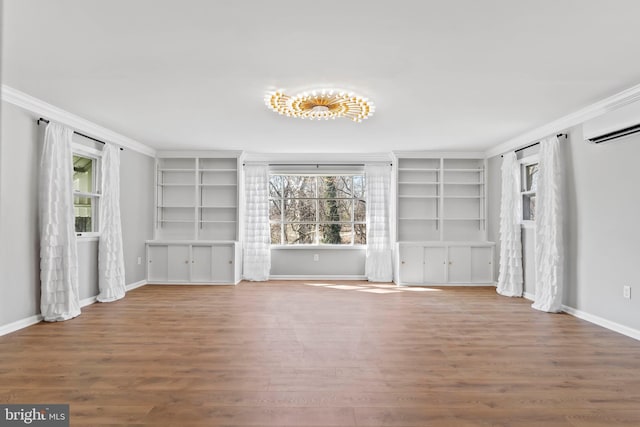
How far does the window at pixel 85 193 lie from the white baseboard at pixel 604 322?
6357 millimetres

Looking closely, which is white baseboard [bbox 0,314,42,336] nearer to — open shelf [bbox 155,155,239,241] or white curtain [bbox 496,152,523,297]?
open shelf [bbox 155,155,239,241]

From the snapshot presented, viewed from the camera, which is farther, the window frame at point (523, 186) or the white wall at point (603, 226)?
the window frame at point (523, 186)

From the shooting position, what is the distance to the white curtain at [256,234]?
7.00m

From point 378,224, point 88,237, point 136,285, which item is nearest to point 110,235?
point 88,237

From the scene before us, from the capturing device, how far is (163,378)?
2.68 metres

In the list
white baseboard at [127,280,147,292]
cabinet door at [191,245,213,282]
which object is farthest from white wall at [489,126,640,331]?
white baseboard at [127,280,147,292]

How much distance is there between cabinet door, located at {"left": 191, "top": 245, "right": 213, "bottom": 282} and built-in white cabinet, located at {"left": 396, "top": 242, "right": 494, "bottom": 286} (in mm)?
3422

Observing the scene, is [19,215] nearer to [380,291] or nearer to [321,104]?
[321,104]

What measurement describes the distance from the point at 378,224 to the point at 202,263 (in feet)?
11.0

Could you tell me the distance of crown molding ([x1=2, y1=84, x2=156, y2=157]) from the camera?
3767 millimetres

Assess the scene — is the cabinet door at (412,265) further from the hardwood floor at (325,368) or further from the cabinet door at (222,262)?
the cabinet door at (222,262)

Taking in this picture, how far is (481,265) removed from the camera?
6629mm

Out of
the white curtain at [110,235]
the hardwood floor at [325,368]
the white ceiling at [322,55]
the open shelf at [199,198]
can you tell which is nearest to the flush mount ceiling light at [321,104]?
the white ceiling at [322,55]

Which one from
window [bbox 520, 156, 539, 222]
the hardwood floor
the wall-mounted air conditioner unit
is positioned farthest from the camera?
window [bbox 520, 156, 539, 222]
